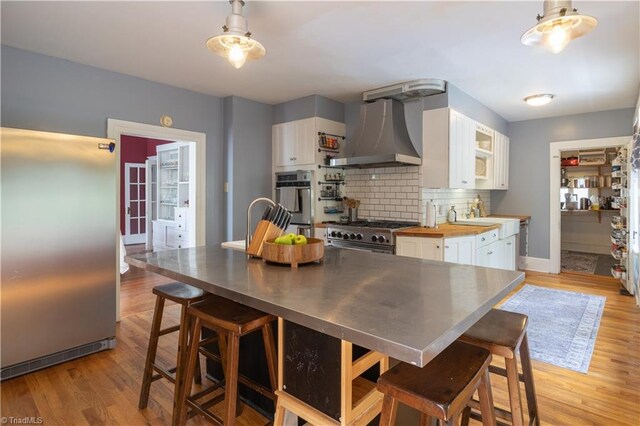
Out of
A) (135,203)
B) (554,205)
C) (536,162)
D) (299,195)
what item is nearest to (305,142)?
(299,195)

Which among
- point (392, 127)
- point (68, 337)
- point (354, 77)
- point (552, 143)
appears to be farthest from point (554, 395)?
point (552, 143)

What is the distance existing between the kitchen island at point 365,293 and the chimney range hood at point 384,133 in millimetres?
2055

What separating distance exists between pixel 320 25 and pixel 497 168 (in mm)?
4034

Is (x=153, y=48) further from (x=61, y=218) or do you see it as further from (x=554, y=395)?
(x=554, y=395)

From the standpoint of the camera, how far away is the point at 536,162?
561 cm

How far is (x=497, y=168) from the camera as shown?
5.38 m

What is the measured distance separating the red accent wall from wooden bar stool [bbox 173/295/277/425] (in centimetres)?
667

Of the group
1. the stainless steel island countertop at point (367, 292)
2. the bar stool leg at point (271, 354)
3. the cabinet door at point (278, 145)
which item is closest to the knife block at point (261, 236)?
the stainless steel island countertop at point (367, 292)

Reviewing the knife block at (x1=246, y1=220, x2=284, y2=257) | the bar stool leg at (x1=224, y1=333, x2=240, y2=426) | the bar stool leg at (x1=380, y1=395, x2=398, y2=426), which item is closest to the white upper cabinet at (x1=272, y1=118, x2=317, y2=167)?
the knife block at (x1=246, y1=220, x2=284, y2=257)

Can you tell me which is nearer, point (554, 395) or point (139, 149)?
point (554, 395)

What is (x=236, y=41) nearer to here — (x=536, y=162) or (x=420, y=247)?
(x=420, y=247)

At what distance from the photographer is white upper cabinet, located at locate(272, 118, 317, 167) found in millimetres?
4363

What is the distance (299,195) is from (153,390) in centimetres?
272

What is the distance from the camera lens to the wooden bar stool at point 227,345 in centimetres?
152
